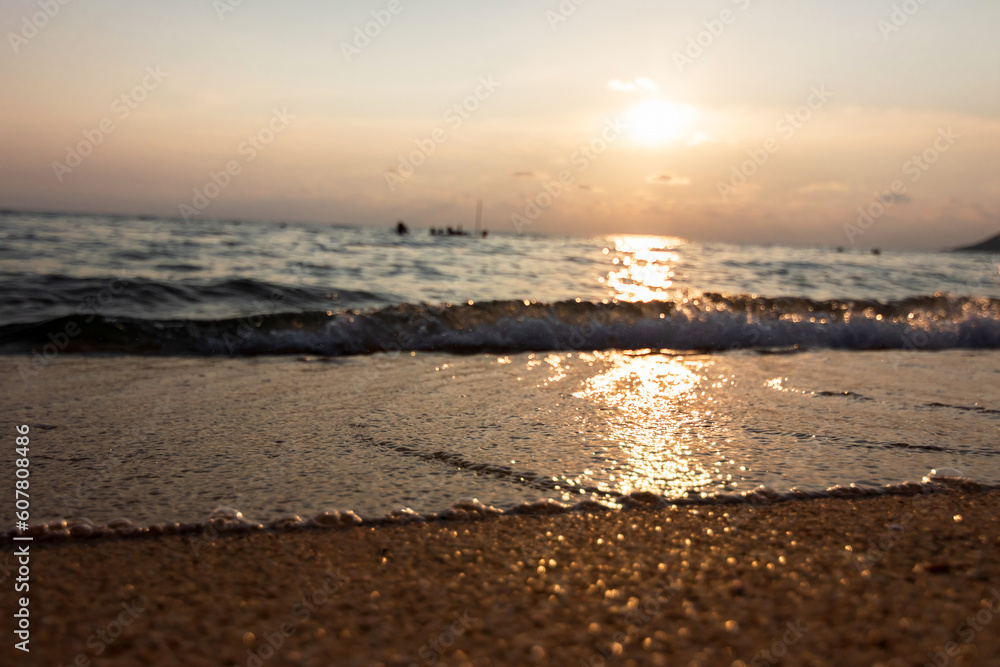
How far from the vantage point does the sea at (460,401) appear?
2.54m

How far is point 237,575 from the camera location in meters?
1.84

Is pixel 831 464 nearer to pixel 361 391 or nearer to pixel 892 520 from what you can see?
pixel 892 520

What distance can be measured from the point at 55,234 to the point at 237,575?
1944 centimetres

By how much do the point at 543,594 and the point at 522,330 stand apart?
6.06 m

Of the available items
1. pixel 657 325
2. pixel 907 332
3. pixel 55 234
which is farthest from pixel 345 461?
pixel 55 234

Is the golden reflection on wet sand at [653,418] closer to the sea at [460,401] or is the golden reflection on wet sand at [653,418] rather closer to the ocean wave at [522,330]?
the sea at [460,401]

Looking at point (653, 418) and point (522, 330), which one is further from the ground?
point (522, 330)

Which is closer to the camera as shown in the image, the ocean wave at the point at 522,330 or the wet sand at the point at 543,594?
the wet sand at the point at 543,594

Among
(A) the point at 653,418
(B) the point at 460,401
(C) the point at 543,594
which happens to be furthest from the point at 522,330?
(C) the point at 543,594

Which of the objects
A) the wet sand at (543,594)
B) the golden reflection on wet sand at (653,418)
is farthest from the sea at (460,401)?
the wet sand at (543,594)

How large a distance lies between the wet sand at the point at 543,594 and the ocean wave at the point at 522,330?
475cm

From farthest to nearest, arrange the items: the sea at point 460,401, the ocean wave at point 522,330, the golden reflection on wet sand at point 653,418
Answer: the ocean wave at point 522,330 → the golden reflection on wet sand at point 653,418 → the sea at point 460,401

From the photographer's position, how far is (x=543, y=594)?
5.62 ft

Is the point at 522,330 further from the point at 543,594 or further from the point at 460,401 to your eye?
the point at 543,594
